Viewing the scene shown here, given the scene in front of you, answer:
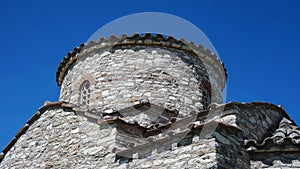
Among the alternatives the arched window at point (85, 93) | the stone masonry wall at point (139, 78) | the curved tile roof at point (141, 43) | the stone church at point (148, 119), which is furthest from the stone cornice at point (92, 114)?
the curved tile roof at point (141, 43)

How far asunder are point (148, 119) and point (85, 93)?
7.50ft

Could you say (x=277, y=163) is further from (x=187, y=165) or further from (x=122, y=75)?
(x=122, y=75)

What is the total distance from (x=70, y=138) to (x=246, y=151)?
366 centimetres

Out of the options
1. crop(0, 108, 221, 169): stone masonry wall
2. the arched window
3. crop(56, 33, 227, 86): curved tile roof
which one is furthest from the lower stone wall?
crop(56, 33, 227, 86): curved tile roof

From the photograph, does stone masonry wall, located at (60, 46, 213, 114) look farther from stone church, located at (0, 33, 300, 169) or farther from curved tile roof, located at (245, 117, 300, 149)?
curved tile roof, located at (245, 117, 300, 149)

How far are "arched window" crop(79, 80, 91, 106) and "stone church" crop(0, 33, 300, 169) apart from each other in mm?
30

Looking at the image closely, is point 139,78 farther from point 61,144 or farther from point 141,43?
point 61,144

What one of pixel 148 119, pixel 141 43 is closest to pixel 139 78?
pixel 141 43

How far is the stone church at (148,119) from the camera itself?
728cm

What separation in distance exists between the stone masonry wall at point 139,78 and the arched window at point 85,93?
0.12m

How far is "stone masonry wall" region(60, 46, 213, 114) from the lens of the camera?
35.0 ft

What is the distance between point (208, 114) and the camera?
8266 mm

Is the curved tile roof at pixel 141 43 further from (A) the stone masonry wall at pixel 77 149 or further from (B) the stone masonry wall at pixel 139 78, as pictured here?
(A) the stone masonry wall at pixel 77 149

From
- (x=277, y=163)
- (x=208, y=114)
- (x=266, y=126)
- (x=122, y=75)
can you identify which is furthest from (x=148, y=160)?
(x=122, y=75)
